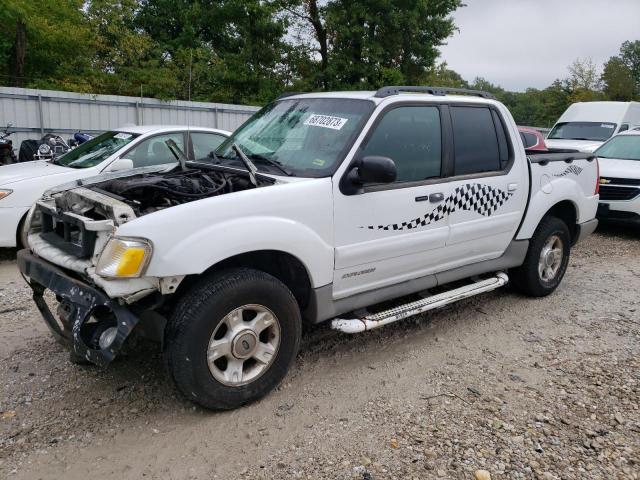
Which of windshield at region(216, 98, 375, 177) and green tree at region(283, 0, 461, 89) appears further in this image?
green tree at region(283, 0, 461, 89)

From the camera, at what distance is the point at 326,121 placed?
3.90 meters

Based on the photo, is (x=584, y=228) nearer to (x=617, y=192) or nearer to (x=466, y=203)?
(x=466, y=203)

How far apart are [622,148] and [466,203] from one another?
6823 millimetres

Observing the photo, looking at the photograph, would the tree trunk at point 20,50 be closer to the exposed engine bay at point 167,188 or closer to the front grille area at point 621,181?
the exposed engine bay at point 167,188

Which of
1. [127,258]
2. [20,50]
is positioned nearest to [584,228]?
[127,258]

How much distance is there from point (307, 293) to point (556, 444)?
1.67 m

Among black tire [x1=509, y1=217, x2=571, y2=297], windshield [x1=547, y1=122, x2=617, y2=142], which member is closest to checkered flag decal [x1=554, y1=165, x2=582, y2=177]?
black tire [x1=509, y1=217, x2=571, y2=297]

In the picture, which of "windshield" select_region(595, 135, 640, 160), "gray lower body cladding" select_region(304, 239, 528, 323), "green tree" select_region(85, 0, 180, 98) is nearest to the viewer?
"gray lower body cladding" select_region(304, 239, 528, 323)

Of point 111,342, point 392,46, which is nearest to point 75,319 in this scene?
point 111,342

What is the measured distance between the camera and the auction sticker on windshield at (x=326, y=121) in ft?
12.6

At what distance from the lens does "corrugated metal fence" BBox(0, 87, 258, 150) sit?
11.5 m

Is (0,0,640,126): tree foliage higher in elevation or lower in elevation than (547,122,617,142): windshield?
higher

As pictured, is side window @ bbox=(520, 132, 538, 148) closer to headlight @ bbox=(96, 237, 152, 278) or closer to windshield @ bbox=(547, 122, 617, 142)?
windshield @ bbox=(547, 122, 617, 142)

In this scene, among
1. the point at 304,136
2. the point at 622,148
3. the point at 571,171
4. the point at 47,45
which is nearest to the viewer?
the point at 304,136
